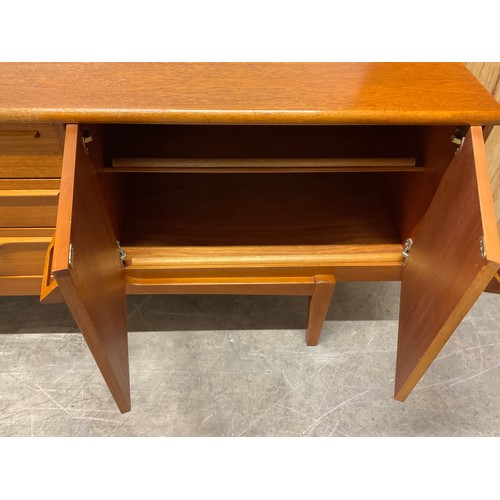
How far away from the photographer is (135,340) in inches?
44.0

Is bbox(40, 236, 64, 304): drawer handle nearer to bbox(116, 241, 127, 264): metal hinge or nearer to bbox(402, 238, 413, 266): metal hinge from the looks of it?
bbox(116, 241, 127, 264): metal hinge

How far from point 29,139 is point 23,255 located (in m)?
0.27

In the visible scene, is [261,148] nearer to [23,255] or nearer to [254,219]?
[254,219]

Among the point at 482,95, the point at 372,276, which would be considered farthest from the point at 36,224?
the point at 482,95

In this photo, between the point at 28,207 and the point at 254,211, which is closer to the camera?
the point at 28,207

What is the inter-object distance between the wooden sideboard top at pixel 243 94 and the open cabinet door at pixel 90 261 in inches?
2.6

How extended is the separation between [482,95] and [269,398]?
737 mm

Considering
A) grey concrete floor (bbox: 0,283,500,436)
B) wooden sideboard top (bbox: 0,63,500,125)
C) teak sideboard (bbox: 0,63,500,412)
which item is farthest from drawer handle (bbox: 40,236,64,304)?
grey concrete floor (bbox: 0,283,500,436)

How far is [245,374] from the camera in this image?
105 cm

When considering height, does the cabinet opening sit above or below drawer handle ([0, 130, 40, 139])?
below

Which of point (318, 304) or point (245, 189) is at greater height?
point (245, 189)

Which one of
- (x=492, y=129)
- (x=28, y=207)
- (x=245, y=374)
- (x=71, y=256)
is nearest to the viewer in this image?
(x=71, y=256)

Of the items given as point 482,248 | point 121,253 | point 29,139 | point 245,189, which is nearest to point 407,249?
point 482,248

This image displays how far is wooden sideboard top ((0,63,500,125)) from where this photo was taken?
2.09ft
